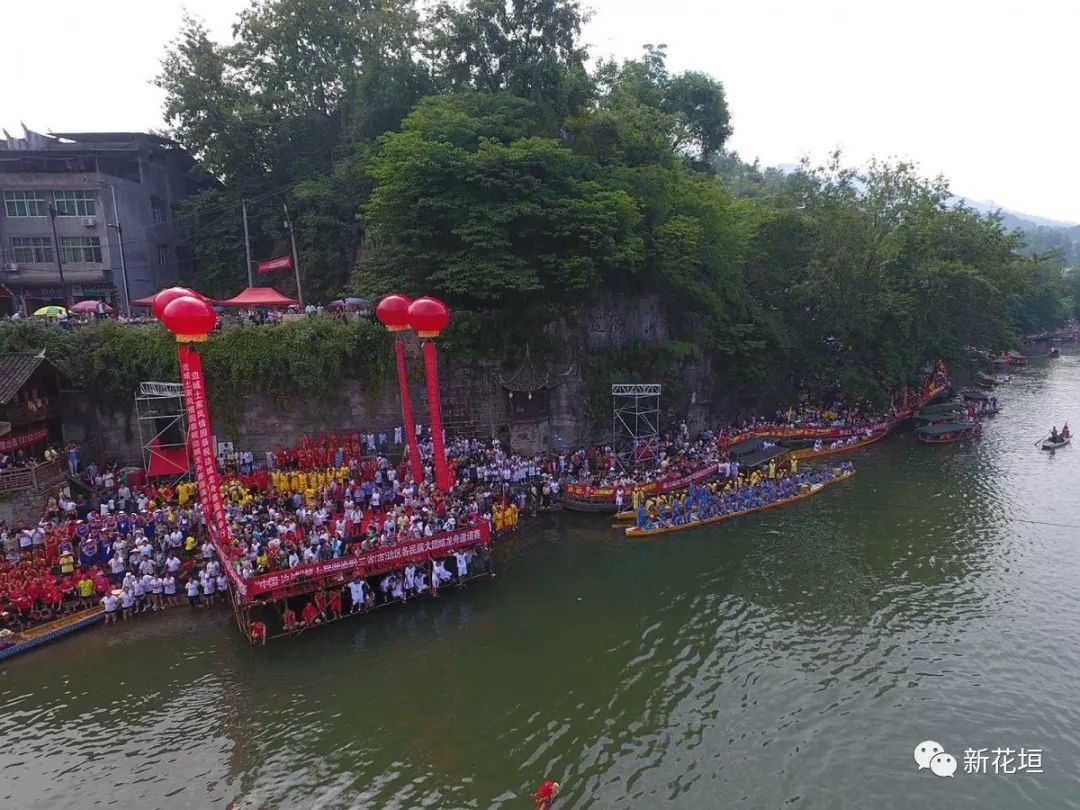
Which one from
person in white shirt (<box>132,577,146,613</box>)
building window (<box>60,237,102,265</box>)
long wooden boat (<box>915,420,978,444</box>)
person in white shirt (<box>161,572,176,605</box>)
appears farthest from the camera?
long wooden boat (<box>915,420,978,444</box>)

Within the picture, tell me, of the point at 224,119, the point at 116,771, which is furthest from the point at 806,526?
the point at 224,119

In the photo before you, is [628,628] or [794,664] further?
[628,628]

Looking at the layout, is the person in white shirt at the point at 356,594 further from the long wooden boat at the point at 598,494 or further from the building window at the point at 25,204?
the building window at the point at 25,204

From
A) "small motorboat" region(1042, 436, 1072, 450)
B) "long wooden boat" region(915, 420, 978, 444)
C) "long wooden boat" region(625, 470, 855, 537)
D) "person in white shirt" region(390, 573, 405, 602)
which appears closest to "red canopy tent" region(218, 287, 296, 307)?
"person in white shirt" region(390, 573, 405, 602)

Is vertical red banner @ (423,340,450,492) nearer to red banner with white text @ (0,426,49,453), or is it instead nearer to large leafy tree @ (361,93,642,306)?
large leafy tree @ (361,93,642,306)

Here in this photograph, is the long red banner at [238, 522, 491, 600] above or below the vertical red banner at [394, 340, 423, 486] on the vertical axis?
below

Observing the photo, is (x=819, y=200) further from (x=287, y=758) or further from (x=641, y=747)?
(x=287, y=758)
